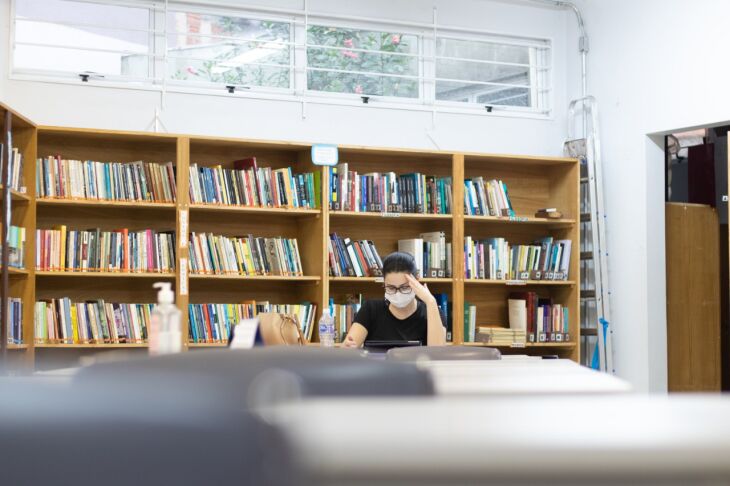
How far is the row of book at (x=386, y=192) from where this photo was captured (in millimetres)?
6691

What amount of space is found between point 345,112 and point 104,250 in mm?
2037

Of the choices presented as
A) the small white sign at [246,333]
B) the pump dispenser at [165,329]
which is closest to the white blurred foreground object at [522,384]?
the small white sign at [246,333]

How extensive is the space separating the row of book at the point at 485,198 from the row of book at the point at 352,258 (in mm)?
783

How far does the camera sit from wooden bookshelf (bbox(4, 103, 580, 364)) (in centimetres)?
625

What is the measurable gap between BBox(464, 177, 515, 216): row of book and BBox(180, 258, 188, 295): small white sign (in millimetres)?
2065

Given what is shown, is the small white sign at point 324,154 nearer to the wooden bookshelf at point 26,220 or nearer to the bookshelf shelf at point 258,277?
the bookshelf shelf at point 258,277

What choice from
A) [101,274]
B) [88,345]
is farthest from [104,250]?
[88,345]

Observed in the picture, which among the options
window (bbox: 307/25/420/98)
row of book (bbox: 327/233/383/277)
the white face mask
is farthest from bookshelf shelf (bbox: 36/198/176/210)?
the white face mask

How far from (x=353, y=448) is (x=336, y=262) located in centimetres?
637

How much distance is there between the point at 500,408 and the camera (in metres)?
0.31

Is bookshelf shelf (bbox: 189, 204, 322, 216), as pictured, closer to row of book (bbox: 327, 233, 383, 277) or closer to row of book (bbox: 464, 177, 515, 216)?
row of book (bbox: 327, 233, 383, 277)

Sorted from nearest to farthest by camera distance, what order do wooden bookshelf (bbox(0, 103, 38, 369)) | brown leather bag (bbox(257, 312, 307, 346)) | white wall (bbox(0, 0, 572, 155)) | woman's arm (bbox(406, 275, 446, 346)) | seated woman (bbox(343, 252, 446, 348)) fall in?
brown leather bag (bbox(257, 312, 307, 346)) < woman's arm (bbox(406, 275, 446, 346)) < seated woman (bbox(343, 252, 446, 348)) < wooden bookshelf (bbox(0, 103, 38, 369)) < white wall (bbox(0, 0, 572, 155))

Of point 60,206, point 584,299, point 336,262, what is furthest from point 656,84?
point 60,206

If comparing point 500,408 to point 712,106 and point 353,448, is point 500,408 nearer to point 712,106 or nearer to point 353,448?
point 353,448
